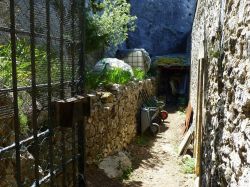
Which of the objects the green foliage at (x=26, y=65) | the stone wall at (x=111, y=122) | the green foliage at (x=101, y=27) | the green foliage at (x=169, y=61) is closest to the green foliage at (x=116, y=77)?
the stone wall at (x=111, y=122)

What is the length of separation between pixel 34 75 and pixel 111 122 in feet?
15.2

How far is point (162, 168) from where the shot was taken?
6.93 m

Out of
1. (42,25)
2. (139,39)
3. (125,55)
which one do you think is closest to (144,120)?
(125,55)

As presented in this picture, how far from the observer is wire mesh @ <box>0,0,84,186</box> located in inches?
96.0

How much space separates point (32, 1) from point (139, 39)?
1705 cm

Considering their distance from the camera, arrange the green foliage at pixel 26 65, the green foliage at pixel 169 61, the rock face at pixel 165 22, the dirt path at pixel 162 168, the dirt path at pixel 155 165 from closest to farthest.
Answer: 1. the green foliage at pixel 26 65
2. the dirt path at pixel 155 165
3. the dirt path at pixel 162 168
4. the green foliage at pixel 169 61
5. the rock face at pixel 165 22

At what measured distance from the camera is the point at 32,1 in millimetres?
2617

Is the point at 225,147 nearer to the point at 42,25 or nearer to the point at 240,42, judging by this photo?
the point at 240,42

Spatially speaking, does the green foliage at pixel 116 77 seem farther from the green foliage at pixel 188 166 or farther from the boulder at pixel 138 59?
the boulder at pixel 138 59

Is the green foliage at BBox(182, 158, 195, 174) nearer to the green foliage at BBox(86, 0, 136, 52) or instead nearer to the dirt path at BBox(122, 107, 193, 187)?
the dirt path at BBox(122, 107, 193, 187)

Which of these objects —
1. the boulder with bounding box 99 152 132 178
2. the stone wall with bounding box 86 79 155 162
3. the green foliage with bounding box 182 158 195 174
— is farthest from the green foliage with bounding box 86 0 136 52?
the green foliage with bounding box 182 158 195 174

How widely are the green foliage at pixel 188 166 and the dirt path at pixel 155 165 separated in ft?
0.25

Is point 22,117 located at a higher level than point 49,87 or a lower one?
lower

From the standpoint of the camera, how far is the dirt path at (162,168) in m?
6.12
